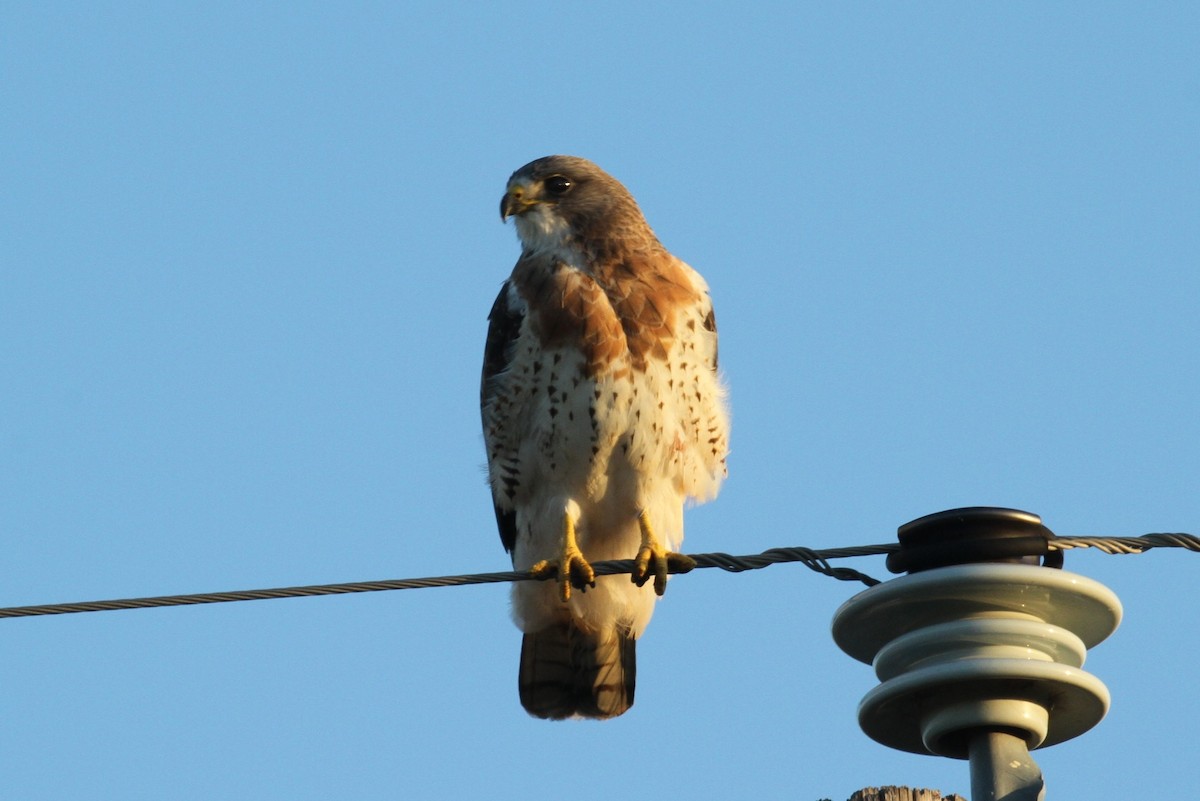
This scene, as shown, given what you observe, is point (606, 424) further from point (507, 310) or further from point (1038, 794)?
point (1038, 794)

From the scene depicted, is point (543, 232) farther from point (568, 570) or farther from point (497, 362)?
point (568, 570)

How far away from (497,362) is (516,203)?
2.93ft

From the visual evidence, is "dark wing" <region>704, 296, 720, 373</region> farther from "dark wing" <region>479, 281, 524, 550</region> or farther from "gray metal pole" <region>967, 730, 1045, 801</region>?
"gray metal pole" <region>967, 730, 1045, 801</region>

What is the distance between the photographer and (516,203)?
801cm

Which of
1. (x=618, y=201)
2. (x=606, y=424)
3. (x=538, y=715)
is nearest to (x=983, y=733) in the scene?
(x=606, y=424)

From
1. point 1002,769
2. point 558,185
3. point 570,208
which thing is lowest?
point 1002,769

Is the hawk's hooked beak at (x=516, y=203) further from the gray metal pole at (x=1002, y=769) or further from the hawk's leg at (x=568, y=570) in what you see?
the gray metal pole at (x=1002, y=769)

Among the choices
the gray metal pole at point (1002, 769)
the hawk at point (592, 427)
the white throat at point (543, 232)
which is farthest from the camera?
the white throat at point (543, 232)

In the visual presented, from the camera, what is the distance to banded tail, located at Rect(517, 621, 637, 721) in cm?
757

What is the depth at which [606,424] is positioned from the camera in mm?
7070

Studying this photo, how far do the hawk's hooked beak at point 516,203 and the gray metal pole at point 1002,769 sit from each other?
426cm

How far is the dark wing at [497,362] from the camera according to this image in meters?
7.43

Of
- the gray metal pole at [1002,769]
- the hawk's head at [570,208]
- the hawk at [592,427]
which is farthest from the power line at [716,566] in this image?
the hawk's head at [570,208]

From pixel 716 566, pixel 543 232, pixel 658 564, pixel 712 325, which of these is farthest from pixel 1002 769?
pixel 543 232
